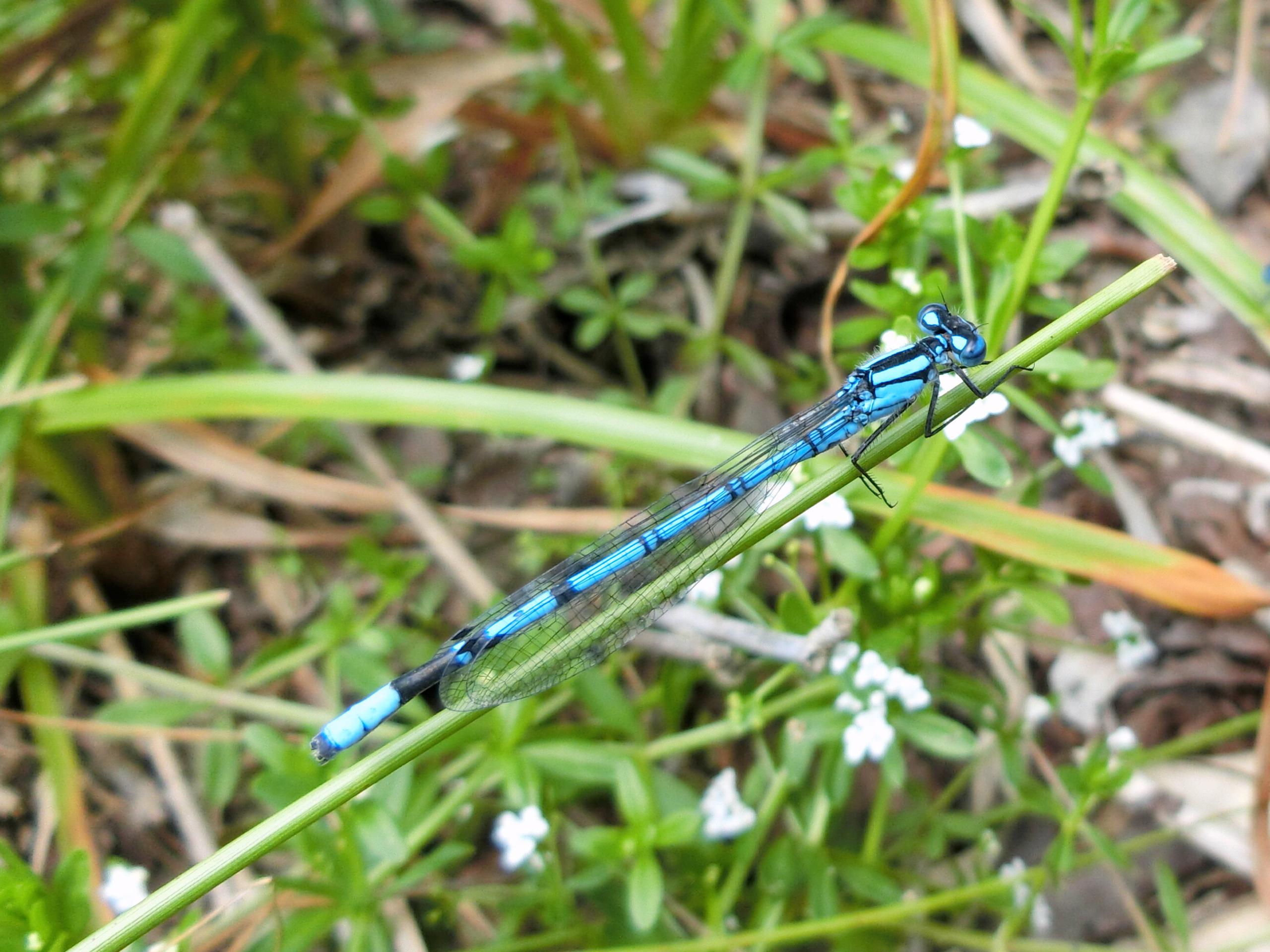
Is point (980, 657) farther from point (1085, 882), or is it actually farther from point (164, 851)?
point (164, 851)

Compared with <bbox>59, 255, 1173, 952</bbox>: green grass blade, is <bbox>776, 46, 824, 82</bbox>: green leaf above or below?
above

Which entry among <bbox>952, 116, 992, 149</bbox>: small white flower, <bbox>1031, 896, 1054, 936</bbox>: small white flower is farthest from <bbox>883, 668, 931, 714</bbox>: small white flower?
<bbox>952, 116, 992, 149</bbox>: small white flower

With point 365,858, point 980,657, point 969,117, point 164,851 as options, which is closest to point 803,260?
point 969,117

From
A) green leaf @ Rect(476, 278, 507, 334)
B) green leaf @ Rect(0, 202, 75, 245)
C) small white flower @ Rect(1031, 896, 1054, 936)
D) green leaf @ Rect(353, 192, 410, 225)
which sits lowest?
small white flower @ Rect(1031, 896, 1054, 936)

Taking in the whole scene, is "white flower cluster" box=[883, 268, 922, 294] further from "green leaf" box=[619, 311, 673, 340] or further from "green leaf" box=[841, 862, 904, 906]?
"green leaf" box=[841, 862, 904, 906]

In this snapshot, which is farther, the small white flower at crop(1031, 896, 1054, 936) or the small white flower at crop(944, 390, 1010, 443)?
the small white flower at crop(1031, 896, 1054, 936)

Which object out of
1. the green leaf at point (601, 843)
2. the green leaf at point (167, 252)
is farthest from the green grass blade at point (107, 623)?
the green leaf at point (167, 252)

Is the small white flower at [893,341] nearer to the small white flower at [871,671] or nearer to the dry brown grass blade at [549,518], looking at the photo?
the small white flower at [871,671]
